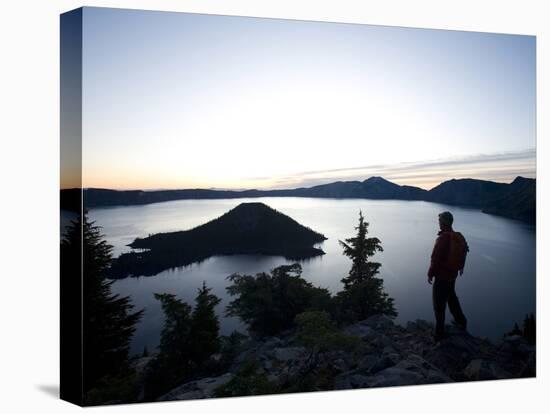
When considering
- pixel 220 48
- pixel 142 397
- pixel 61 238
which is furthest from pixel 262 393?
pixel 220 48

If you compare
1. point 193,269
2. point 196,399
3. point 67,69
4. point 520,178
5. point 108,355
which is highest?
point 67,69

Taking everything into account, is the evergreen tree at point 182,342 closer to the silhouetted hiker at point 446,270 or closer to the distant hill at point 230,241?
the distant hill at point 230,241

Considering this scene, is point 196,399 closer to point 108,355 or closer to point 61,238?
point 108,355

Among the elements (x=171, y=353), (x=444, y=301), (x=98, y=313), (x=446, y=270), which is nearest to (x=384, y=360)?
(x=444, y=301)

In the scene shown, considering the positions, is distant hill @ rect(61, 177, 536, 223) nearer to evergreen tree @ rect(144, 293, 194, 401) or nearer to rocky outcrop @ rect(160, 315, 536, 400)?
evergreen tree @ rect(144, 293, 194, 401)

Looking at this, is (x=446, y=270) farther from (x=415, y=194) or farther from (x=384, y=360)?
(x=384, y=360)
